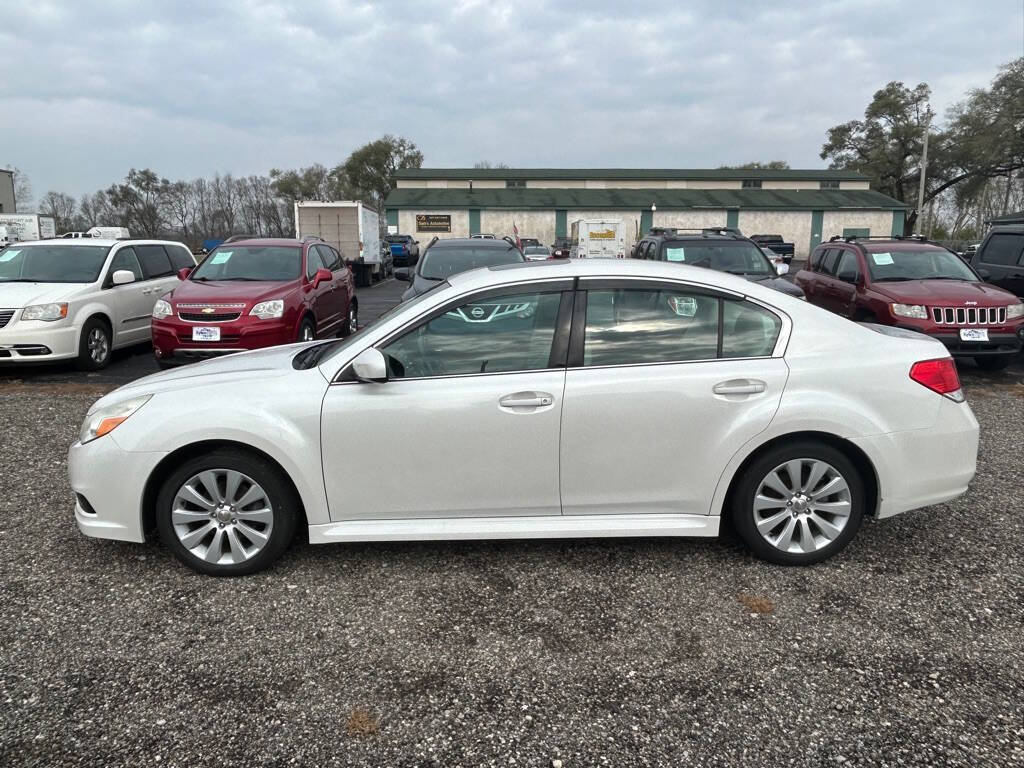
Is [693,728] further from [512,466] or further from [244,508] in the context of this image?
[244,508]

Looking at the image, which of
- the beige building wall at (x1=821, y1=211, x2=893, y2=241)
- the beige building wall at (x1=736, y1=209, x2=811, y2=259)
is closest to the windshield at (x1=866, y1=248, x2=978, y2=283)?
the beige building wall at (x1=736, y1=209, x2=811, y2=259)

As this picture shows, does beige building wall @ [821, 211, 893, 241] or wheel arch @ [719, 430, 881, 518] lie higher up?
beige building wall @ [821, 211, 893, 241]

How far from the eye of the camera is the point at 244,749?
8.41 ft

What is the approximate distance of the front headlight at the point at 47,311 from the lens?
28.6 feet

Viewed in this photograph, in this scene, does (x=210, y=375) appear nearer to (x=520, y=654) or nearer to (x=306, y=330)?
(x=520, y=654)

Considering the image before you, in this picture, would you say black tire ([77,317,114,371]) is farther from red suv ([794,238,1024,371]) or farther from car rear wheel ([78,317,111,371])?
red suv ([794,238,1024,371])

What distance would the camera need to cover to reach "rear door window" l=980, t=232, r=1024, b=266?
35.0 feet

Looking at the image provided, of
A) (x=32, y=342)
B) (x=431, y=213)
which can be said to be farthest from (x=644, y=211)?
(x=32, y=342)

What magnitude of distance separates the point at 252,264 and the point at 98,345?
7.40 ft

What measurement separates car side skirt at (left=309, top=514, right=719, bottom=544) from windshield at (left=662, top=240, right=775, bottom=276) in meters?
7.81

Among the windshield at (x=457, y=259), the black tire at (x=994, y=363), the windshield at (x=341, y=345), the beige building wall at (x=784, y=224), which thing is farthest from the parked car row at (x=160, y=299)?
the beige building wall at (x=784, y=224)

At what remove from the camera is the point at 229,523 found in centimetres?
372

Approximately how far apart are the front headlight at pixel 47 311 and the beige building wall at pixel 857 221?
52.3 m

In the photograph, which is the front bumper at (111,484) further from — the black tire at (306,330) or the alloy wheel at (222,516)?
the black tire at (306,330)
